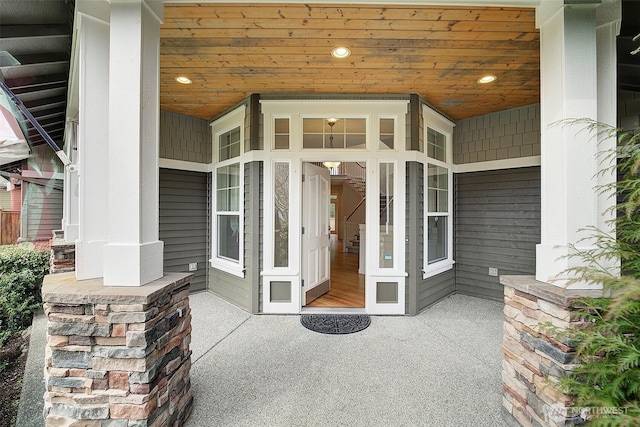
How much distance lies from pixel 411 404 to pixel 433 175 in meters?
3.16

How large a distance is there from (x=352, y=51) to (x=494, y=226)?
3.50 m

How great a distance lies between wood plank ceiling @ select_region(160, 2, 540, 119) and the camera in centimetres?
223

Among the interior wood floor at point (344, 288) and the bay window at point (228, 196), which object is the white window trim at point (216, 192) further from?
the interior wood floor at point (344, 288)

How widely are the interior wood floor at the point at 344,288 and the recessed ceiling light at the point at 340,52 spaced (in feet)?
10.4

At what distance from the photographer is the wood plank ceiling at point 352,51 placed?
87.7 inches

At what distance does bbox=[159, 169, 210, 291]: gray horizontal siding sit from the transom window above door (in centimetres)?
214

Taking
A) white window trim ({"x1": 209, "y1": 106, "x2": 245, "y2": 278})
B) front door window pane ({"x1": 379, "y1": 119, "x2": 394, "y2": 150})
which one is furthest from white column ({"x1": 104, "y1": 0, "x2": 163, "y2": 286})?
front door window pane ({"x1": 379, "y1": 119, "x2": 394, "y2": 150})

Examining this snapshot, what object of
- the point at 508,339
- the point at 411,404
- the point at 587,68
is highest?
the point at 587,68

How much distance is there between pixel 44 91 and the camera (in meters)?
3.58

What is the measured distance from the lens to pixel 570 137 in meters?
1.67

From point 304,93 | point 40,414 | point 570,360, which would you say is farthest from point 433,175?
point 40,414

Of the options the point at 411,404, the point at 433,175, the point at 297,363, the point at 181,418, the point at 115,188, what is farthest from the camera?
the point at 433,175

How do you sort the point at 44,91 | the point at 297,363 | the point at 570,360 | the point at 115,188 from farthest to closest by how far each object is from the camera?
the point at 44,91 → the point at 297,363 → the point at 115,188 → the point at 570,360

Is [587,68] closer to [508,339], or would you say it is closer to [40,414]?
[508,339]
